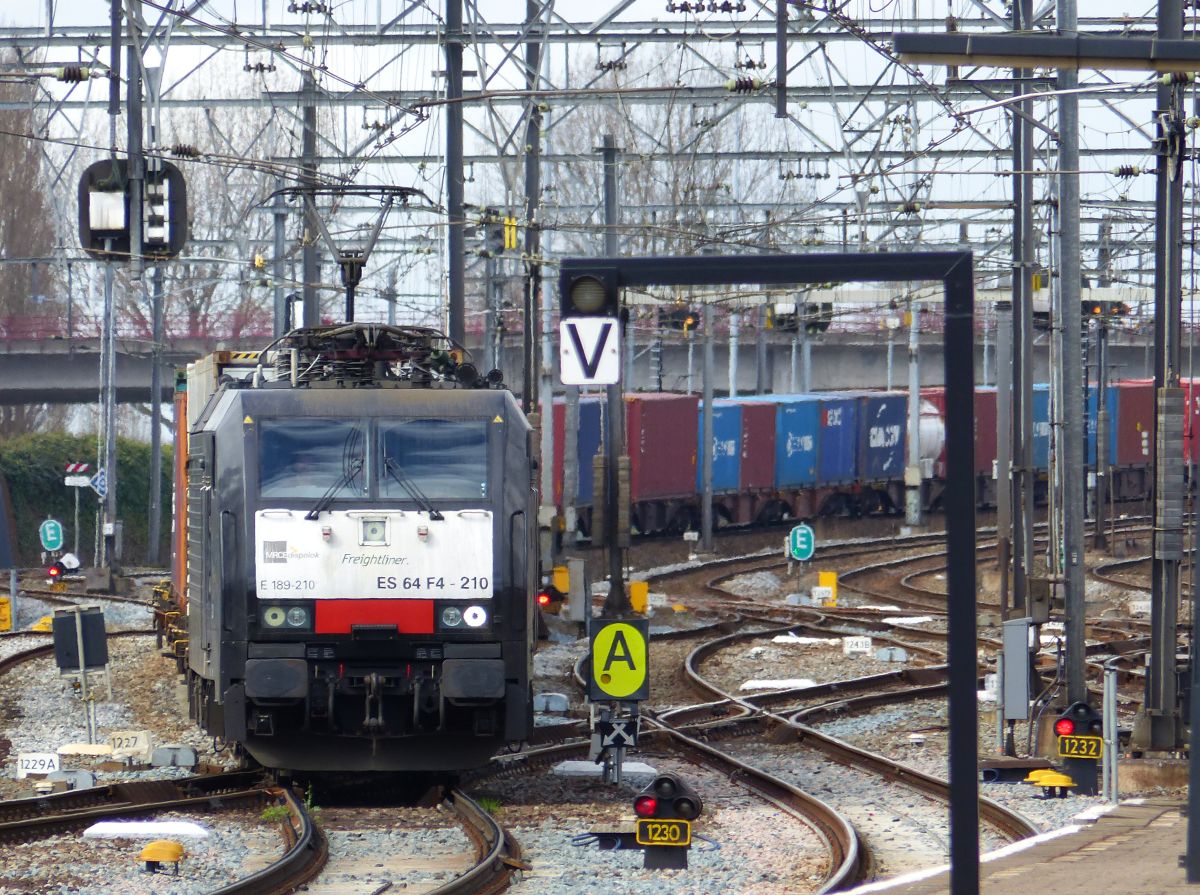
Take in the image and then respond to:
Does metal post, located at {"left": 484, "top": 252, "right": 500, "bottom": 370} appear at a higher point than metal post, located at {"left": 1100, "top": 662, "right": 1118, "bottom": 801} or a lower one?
higher

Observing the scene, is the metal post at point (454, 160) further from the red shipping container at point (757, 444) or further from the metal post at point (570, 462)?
the red shipping container at point (757, 444)

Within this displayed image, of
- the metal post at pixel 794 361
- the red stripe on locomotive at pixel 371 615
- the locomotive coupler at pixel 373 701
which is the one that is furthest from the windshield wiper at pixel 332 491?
the metal post at pixel 794 361

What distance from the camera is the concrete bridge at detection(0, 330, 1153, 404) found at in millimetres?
49125

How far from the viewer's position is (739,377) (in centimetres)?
6456

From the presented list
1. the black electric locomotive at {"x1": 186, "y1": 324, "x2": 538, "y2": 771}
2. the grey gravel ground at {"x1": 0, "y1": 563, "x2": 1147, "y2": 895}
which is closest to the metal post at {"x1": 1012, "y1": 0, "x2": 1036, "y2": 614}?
the grey gravel ground at {"x1": 0, "y1": 563, "x2": 1147, "y2": 895}

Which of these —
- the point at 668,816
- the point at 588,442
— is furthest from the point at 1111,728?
the point at 588,442

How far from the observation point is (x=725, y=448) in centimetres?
4219

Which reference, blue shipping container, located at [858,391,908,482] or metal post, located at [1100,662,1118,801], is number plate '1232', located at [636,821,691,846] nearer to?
metal post, located at [1100,662,1118,801]

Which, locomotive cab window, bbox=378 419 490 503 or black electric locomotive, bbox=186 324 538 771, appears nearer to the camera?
black electric locomotive, bbox=186 324 538 771

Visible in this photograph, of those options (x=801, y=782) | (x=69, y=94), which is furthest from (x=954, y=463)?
(x=69, y=94)

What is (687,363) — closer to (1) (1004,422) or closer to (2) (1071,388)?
(1) (1004,422)

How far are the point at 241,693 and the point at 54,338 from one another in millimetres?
38118

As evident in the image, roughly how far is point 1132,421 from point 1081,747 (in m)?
41.1

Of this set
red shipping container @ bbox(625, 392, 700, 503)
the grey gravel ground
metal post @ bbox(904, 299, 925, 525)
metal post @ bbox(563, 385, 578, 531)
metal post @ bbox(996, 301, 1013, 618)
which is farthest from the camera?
metal post @ bbox(904, 299, 925, 525)
